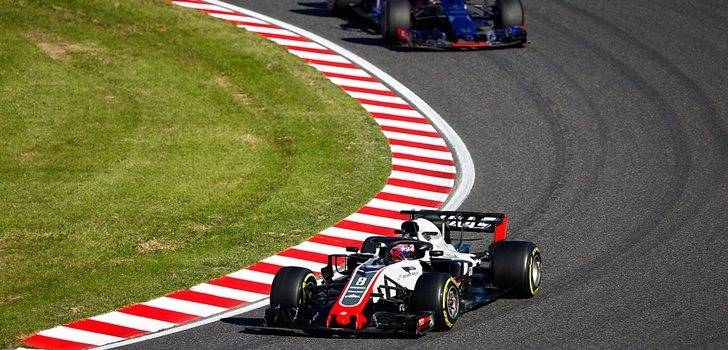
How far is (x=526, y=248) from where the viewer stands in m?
16.7

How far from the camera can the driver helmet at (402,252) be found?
53.6ft

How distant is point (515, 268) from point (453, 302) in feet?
4.12

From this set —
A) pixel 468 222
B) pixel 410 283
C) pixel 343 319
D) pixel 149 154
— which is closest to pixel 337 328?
pixel 343 319

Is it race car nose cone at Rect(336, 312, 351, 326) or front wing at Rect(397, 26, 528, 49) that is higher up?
front wing at Rect(397, 26, 528, 49)

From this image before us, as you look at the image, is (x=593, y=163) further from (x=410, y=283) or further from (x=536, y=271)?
(x=410, y=283)

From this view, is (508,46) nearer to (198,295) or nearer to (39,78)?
(39,78)

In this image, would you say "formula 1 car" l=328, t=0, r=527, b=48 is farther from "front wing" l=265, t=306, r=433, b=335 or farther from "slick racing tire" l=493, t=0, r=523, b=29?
"front wing" l=265, t=306, r=433, b=335

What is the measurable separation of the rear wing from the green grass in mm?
2987

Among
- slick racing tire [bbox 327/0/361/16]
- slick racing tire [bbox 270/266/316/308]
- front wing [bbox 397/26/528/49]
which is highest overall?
slick racing tire [bbox 327/0/361/16]

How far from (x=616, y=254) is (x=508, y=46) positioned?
1153 centimetres

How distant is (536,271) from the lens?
16984 millimetres

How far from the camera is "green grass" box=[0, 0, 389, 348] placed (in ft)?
61.7

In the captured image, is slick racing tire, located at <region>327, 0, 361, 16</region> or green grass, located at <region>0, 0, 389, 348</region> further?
slick racing tire, located at <region>327, 0, 361, 16</region>

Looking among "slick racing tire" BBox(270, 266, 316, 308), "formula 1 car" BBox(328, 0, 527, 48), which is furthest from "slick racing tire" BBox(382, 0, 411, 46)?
"slick racing tire" BBox(270, 266, 316, 308)
